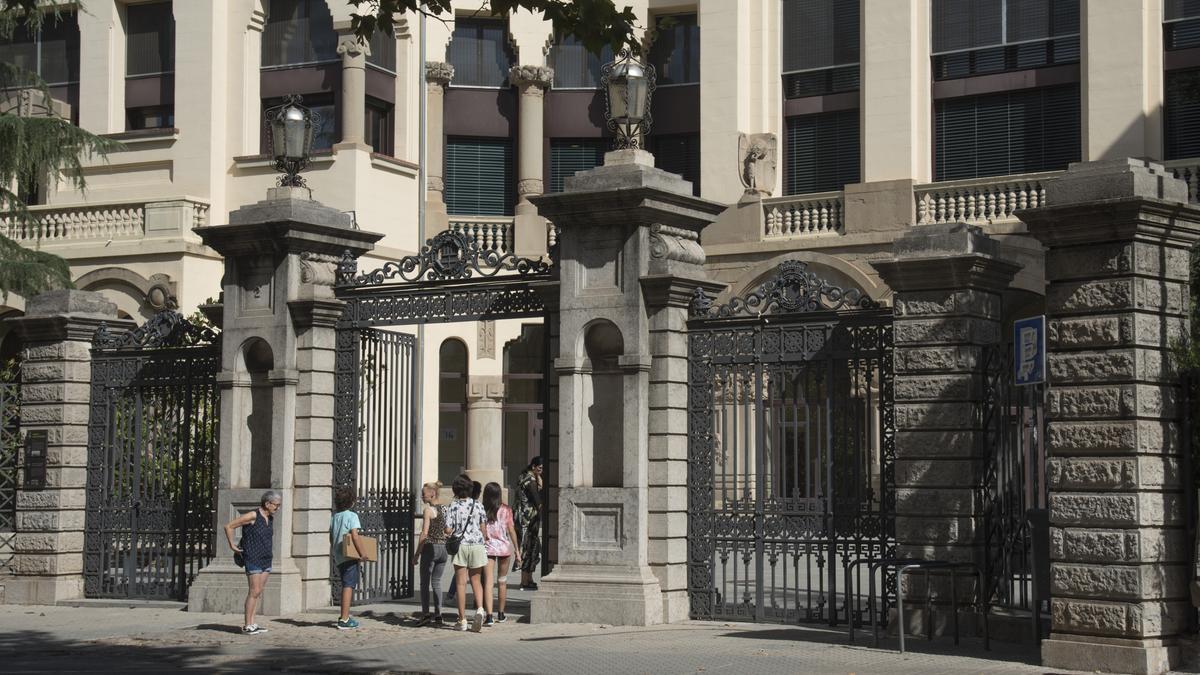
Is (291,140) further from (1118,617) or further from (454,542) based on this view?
(1118,617)

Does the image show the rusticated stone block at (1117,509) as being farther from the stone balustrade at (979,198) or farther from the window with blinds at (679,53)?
the window with blinds at (679,53)

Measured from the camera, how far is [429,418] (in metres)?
34.3

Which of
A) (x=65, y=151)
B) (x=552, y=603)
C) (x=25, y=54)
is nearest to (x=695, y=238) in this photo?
(x=552, y=603)

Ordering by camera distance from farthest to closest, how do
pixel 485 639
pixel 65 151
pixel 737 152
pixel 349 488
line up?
pixel 737 152, pixel 65 151, pixel 349 488, pixel 485 639

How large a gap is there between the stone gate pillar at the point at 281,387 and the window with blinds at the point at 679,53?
18.2 meters

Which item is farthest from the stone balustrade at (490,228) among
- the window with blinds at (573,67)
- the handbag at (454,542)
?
the handbag at (454,542)

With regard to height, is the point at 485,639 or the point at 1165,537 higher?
the point at 1165,537

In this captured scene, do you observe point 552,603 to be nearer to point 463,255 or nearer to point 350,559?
point 350,559

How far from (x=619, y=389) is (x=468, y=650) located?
318cm

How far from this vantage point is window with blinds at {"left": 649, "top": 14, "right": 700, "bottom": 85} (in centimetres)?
3591

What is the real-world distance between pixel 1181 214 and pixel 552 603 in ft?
22.6

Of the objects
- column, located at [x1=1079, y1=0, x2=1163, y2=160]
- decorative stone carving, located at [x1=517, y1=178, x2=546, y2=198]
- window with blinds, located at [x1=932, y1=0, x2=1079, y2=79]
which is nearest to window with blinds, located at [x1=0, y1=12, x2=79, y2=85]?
decorative stone carving, located at [x1=517, y1=178, x2=546, y2=198]

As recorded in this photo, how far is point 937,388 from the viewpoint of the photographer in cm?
1459

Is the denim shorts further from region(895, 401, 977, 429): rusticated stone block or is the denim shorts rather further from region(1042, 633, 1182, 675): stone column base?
region(1042, 633, 1182, 675): stone column base
